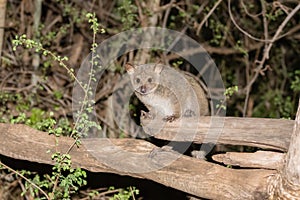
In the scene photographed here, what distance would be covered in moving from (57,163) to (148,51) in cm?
293

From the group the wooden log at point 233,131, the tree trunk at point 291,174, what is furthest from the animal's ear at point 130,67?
the tree trunk at point 291,174

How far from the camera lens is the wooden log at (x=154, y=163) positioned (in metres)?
3.26

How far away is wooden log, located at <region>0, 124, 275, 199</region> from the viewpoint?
326cm

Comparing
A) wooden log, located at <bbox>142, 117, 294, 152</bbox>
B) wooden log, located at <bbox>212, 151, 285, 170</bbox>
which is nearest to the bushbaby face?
wooden log, located at <bbox>142, 117, 294, 152</bbox>

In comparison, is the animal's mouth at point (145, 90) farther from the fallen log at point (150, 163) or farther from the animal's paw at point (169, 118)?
the fallen log at point (150, 163)

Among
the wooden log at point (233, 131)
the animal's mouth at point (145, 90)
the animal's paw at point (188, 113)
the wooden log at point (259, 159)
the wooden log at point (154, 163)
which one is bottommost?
the wooden log at point (154, 163)

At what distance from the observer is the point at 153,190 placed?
5773 millimetres

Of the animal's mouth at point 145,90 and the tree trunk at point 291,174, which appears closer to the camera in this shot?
the tree trunk at point 291,174

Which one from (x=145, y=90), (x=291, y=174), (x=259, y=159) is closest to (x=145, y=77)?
(x=145, y=90)

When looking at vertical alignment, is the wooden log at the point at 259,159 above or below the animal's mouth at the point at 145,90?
below

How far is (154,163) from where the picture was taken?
3.58 m

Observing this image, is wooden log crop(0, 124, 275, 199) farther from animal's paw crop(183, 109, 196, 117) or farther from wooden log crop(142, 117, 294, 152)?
animal's paw crop(183, 109, 196, 117)

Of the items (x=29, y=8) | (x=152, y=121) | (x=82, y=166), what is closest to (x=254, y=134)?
(x=152, y=121)

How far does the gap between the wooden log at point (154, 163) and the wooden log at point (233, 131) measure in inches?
6.9
